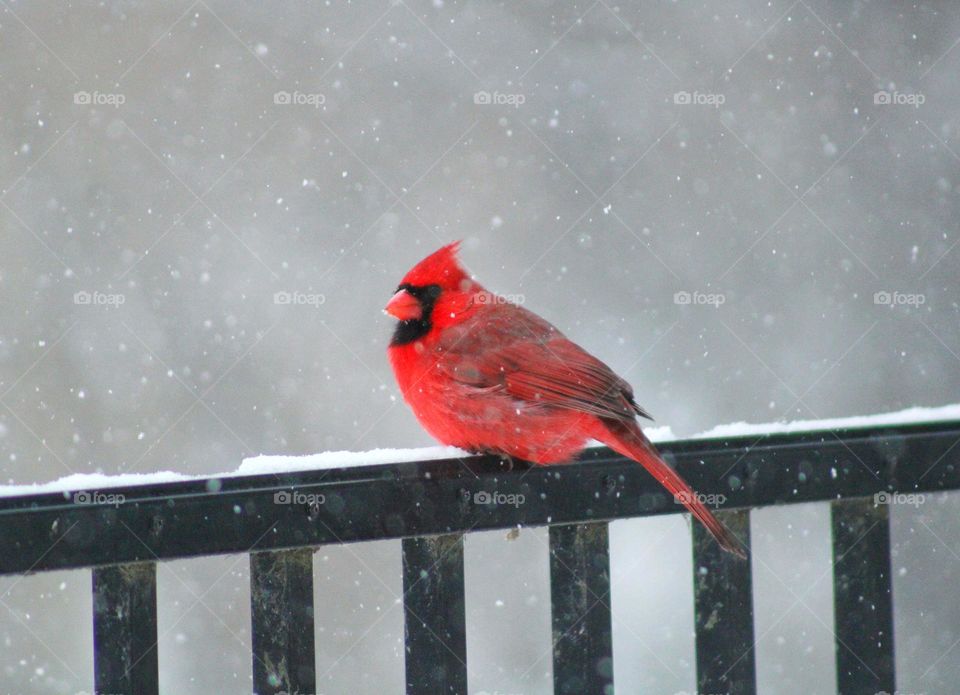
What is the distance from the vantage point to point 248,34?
600cm

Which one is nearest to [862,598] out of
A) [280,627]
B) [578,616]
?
[578,616]

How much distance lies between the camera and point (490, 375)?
2.66 metres

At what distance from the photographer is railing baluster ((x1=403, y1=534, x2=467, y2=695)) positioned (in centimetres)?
159

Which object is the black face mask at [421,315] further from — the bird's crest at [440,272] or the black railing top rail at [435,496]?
the black railing top rail at [435,496]

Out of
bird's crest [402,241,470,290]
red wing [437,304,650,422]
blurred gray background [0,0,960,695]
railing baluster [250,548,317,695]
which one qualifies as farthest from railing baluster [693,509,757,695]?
blurred gray background [0,0,960,695]

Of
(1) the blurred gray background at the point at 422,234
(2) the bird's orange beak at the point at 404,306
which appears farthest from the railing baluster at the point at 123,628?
(1) the blurred gray background at the point at 422,234

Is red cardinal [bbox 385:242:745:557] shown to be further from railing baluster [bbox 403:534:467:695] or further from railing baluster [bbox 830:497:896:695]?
railing baluster [bbox 403:534:467:695]

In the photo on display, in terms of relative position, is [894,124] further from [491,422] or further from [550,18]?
[491,422]

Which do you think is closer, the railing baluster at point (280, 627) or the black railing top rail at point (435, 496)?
the black railing top rail at point (435, 496)

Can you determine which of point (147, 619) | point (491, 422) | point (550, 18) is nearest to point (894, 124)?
point (550, 18)

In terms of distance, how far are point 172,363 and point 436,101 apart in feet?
6.12

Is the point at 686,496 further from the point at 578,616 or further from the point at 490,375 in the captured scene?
the point at 490,375

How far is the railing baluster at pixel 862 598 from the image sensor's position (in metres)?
1.83

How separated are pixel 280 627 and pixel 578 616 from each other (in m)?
0.41
